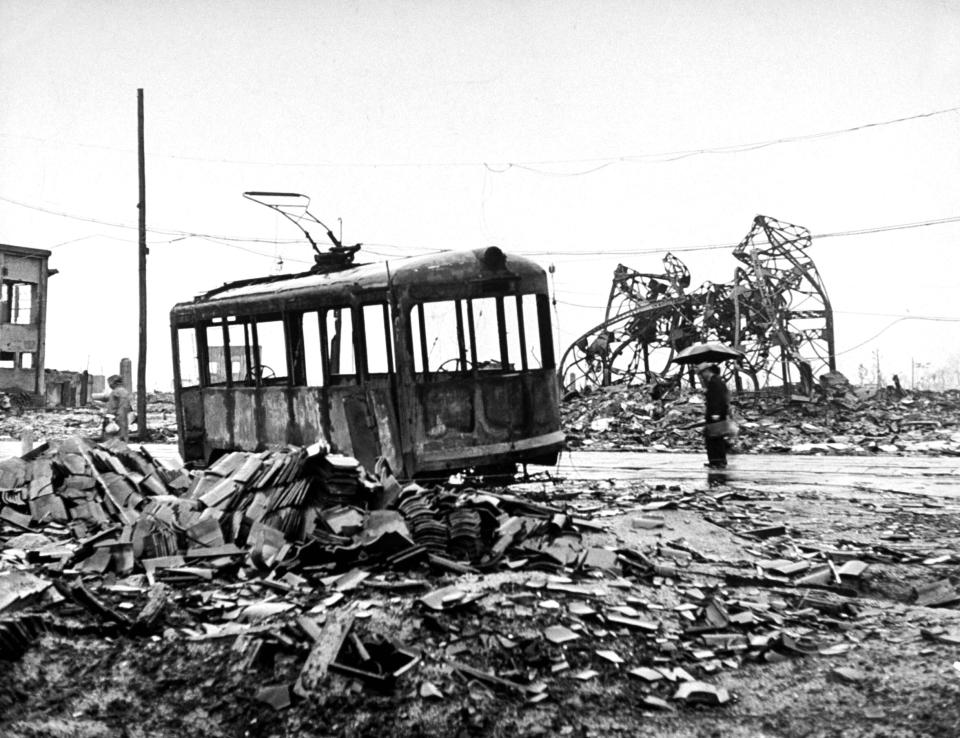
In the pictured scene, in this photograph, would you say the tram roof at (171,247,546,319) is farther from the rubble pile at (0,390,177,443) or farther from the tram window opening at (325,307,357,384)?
the rubble pile at (0,390,177,443)

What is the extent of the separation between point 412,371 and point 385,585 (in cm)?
418

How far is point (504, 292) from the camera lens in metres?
10.5

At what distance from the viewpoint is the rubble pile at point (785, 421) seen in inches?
792

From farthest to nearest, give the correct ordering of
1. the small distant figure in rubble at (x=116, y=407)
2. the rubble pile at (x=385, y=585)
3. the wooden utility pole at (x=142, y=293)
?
the wooden utility pole at (x=142, y=293), the small distant figure in rubble at (x=116, y=407), the rubble pile at (x=385, y=585)

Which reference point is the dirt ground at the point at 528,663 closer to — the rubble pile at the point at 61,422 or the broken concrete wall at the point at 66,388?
the rubble pile at the point at 61,422

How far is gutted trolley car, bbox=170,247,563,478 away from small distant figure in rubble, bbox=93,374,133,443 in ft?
18.8

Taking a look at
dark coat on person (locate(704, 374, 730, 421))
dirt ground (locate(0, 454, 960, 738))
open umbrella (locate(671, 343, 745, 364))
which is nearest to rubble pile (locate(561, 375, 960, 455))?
open umbrella (locate(671, 343, 745, 364))

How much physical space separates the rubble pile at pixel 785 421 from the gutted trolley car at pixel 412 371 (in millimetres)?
10794

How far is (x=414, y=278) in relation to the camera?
996 centimetres

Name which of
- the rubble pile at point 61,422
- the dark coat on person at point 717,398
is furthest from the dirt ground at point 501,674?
the rubble pile at point 61,422

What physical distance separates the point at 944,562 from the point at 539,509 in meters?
3.60

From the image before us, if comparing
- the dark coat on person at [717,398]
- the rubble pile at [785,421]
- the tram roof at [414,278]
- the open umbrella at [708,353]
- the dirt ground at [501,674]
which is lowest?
the dirt ground at [501,674]

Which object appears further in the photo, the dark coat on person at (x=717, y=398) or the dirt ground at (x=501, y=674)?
the dark coat on person at (x=717, y=398)

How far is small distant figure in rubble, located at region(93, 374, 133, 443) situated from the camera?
52.6 feet
